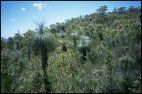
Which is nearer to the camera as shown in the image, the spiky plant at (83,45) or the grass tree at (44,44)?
the grass tree at (44,44)

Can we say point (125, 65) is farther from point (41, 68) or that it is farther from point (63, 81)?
point (41, 68)

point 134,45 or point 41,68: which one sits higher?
point 134,45

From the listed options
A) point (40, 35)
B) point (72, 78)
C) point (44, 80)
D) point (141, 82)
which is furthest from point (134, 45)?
point (40, 35)

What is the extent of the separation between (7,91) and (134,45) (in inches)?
363

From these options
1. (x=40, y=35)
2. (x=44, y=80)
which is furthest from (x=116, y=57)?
(x=40, y=35)

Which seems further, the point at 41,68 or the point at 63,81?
the point at 41,68

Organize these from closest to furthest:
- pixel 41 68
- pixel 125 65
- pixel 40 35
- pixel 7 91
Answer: pixel 7 91, pixel 125 65, pixel 41 68, pixel 40 35

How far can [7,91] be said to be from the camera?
52.6ft

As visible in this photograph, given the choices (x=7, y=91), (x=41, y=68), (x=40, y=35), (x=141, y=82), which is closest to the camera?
(x=141, y=82)

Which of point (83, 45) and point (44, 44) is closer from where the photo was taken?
point (44, 44)

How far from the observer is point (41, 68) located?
65.3 feet

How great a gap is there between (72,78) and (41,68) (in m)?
4.04

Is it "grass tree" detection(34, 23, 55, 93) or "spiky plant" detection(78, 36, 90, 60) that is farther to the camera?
"spiky plant" detection(78, 36, 90, 60)

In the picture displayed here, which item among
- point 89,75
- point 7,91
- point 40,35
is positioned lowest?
point 7,91
